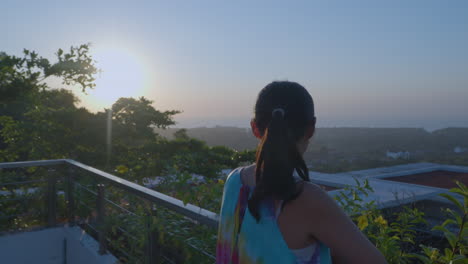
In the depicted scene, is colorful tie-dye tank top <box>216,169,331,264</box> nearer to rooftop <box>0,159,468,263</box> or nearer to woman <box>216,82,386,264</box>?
woman <box>216,82,386,264</box>

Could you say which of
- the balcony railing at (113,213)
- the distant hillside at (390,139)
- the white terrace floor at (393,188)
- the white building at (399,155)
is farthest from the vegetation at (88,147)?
the distant hillside at (390,139)

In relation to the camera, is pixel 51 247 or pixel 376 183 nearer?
pixel 51 247

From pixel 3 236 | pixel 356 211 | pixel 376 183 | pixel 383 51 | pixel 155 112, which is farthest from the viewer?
pixel 383 51

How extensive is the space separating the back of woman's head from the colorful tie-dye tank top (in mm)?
46

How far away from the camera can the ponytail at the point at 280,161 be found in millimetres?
975

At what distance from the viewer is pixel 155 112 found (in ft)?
20.1

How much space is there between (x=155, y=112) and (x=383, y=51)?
19387mm

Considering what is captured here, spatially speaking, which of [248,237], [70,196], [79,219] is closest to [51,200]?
[70,196]

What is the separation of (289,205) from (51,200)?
389cm

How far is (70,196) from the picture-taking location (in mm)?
4074

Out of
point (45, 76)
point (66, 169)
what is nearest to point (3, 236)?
point (66, 169)

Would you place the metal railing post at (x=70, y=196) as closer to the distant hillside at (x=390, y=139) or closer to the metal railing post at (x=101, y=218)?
the metal railing post at (x=101, y=218)

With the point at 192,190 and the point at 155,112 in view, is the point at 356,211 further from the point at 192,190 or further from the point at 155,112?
the point at 155,112

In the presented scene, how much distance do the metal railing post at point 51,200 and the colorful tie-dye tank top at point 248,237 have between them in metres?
3.51
